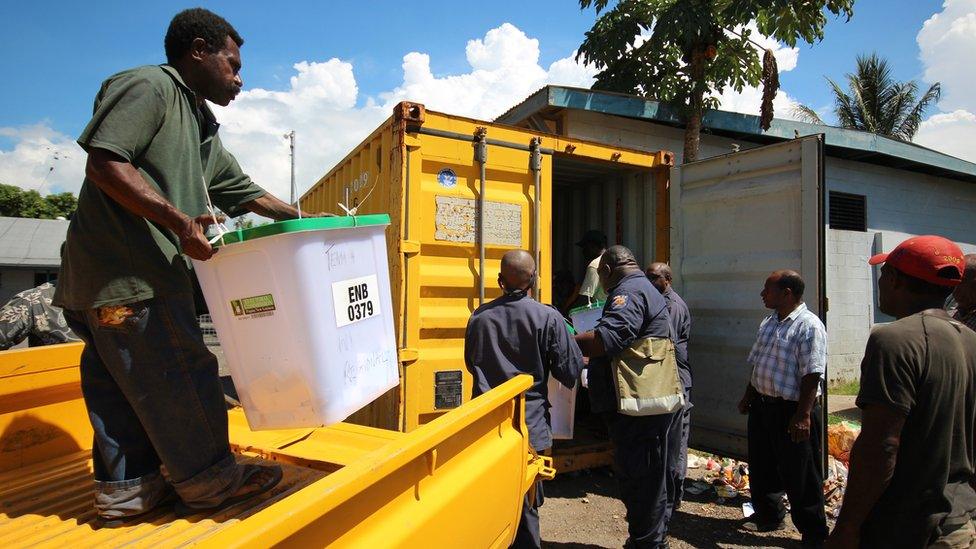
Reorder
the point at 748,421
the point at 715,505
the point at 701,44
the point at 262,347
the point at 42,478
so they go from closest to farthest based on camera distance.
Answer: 1. the point at 262,347
2. the point at 42,478
3. the point at 748,421
4. the point at 715,505
5. the point at 701,44

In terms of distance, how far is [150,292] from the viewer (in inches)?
61.1

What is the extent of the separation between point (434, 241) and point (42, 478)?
2.16 metres

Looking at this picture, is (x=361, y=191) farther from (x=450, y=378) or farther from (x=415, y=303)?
(x=450, y=378)

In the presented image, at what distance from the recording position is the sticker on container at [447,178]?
11.5 ft

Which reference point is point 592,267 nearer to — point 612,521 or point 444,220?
point 444,220

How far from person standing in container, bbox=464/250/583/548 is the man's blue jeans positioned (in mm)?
1379

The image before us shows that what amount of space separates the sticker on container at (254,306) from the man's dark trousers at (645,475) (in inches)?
91.1

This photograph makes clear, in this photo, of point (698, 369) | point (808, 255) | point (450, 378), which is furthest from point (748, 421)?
point (450, 378)

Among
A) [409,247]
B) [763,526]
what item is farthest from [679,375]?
[409,247]

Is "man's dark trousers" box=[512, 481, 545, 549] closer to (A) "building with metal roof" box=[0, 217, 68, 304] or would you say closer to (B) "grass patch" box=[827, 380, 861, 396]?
(B) "grass patch" box=[827, 380, 861, 396]

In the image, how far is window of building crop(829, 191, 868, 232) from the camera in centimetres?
939

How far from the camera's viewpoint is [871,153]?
917 centimetres

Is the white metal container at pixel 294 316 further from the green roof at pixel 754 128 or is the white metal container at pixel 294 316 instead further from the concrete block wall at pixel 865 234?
the concrete block wall at pixel 865 234

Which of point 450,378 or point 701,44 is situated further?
point 701,44
